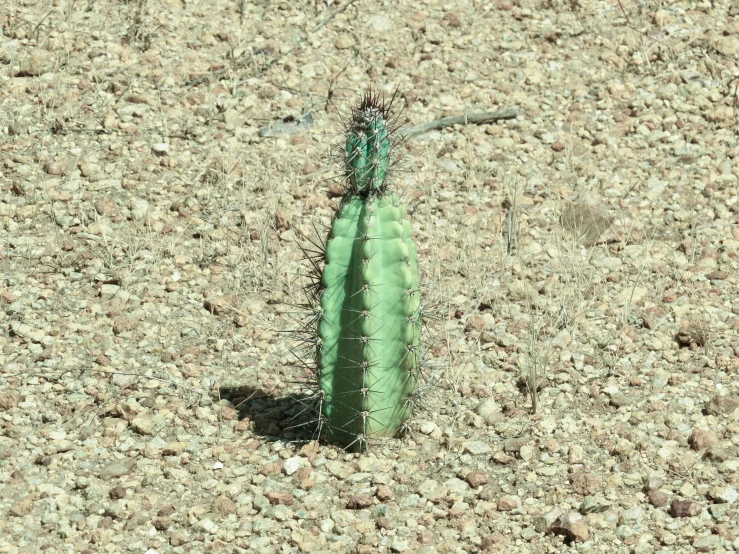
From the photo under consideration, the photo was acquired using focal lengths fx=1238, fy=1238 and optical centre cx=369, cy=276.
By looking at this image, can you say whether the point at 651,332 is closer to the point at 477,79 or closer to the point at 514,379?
the point at 514,379

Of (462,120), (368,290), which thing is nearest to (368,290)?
(368,290)

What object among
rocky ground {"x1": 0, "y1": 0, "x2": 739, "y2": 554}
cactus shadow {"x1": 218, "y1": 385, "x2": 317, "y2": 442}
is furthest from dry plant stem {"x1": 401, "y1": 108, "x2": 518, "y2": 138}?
cactus shadow {"x1": 218, "y1": 385, "x2": 317, "y2": 442}

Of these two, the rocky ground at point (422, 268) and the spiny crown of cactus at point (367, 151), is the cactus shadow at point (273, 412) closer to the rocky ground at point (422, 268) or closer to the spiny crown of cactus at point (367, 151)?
the rocky ground at point (422, 268)

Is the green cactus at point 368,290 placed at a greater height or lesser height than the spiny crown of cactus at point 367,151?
lesser

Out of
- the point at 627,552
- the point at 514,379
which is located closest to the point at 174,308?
the point at 514,379

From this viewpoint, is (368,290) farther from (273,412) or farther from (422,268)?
(422,268)

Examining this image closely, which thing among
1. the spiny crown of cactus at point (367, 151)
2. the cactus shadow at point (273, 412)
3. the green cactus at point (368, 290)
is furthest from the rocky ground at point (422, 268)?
the spiny crown of cactus at point (367, 151)
